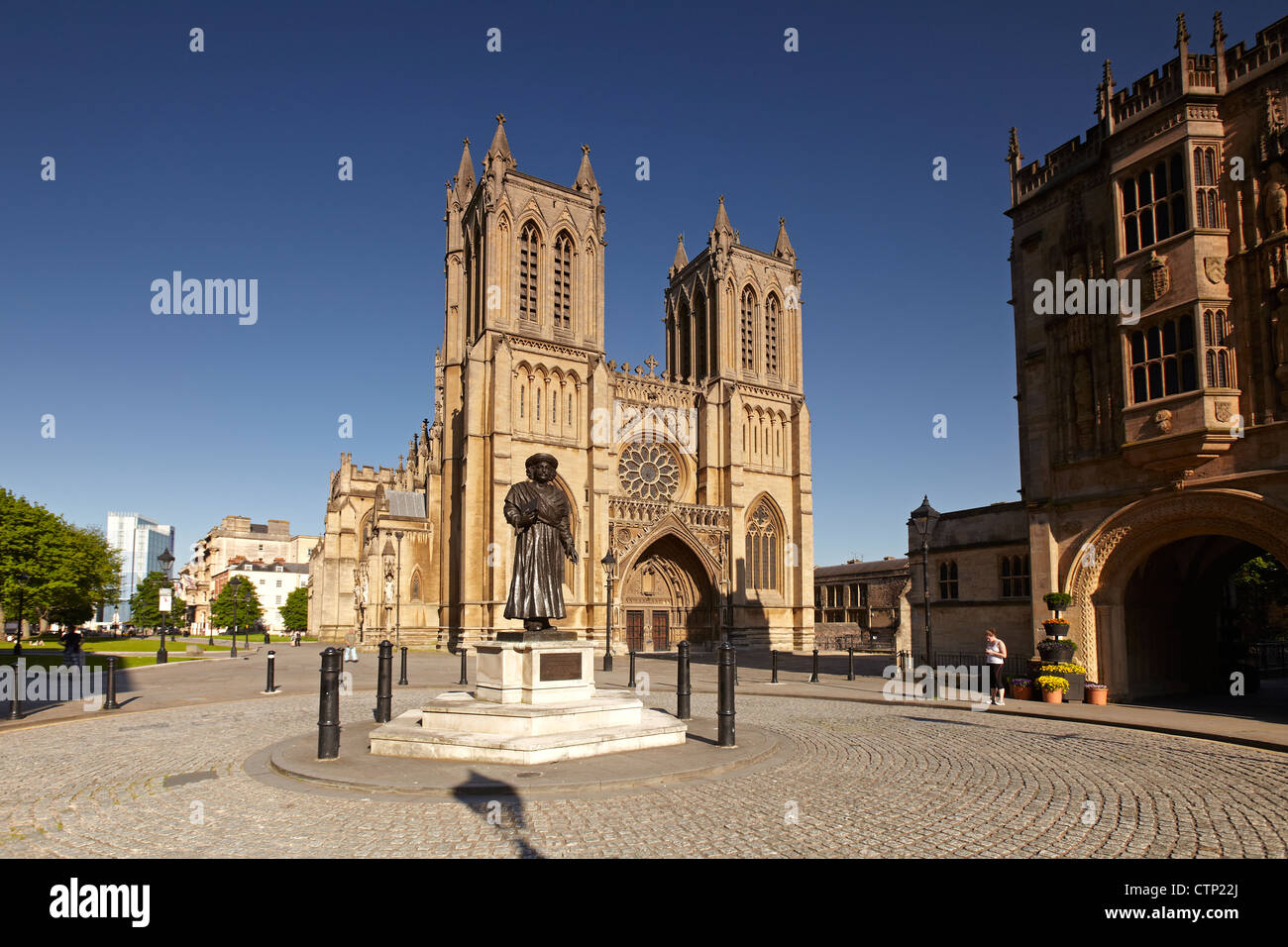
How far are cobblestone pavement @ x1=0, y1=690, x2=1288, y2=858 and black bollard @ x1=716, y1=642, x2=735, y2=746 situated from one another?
871 mm

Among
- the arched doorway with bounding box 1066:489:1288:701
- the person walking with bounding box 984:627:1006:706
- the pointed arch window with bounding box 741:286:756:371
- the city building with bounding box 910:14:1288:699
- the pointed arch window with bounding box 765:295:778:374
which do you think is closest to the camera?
the city building with bounding box 910:14:1288:699

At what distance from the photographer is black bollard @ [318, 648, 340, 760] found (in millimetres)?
9977

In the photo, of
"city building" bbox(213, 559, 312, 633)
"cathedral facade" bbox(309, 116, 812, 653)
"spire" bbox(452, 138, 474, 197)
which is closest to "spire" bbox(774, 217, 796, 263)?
"cathedral facade" bbox(309, 116, 812, 653)

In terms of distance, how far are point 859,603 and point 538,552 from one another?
58.2 metres

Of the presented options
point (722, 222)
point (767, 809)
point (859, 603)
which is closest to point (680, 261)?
point (722, 222)

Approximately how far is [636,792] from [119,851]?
4619mm

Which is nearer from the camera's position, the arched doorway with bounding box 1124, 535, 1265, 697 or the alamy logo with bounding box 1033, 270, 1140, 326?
the alamy logo with bounding box 1033, 270, 1140, 326

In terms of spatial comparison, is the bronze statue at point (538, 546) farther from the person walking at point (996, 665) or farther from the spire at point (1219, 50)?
the spire at point (1219, 50)

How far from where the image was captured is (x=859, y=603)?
66.0 metres

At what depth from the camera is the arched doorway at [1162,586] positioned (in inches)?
607
